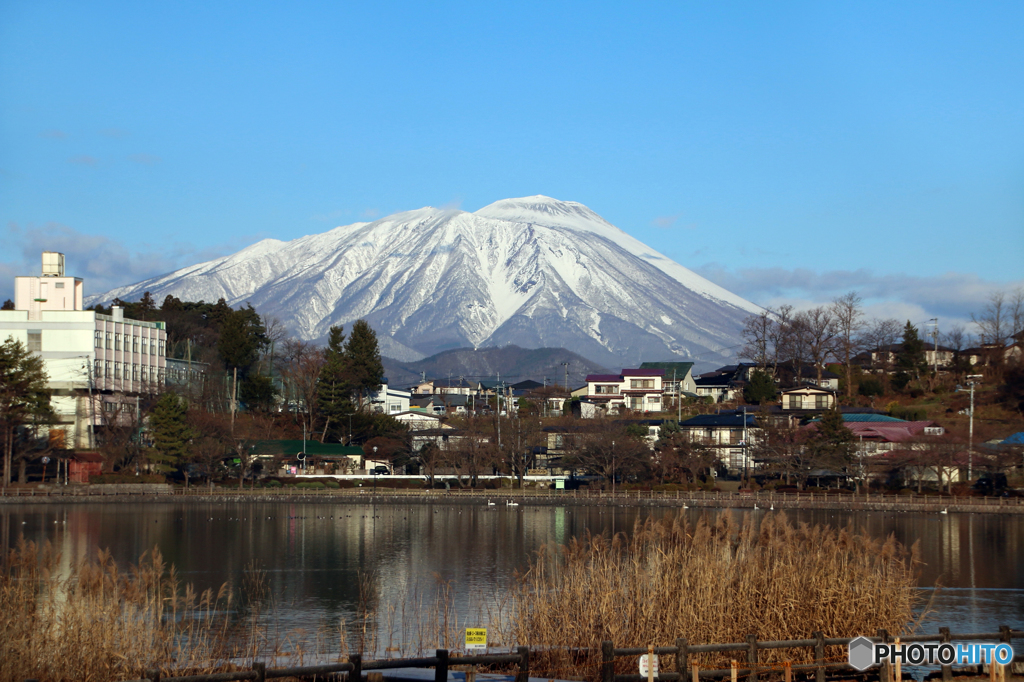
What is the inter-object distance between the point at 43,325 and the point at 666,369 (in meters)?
66.4

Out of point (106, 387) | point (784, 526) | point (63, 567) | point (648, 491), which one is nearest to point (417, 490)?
point (648, 491)

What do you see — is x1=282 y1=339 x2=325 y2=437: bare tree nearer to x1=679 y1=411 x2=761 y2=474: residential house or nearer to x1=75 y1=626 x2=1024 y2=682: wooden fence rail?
x1=679 y1=411 x2=761 y2=474: residential house

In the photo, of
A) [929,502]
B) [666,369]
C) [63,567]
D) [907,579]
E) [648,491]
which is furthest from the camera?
[666,369]

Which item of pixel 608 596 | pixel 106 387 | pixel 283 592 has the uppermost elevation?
pixel 106 387

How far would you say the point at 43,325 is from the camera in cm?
6650

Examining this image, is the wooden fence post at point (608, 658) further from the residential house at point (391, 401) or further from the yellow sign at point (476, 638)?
the residential house at point (391, 401)

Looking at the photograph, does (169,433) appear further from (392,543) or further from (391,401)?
(391,401)

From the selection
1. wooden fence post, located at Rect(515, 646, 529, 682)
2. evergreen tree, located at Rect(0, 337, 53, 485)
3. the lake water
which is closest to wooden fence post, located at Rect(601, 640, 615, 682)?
wooden fence post, located at Rect(515, 646, 529, 682)

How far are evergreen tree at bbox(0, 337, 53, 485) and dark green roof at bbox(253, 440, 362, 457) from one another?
13064mm

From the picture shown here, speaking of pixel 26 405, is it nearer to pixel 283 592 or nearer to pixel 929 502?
pixel 283 592

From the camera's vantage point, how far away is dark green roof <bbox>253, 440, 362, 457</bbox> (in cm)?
6619

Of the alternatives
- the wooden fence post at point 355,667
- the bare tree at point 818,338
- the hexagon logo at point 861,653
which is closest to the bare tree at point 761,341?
the bare tree at point 818,338

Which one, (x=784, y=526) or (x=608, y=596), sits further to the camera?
(x=784, y=526)

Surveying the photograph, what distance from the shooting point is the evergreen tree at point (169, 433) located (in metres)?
59.2
